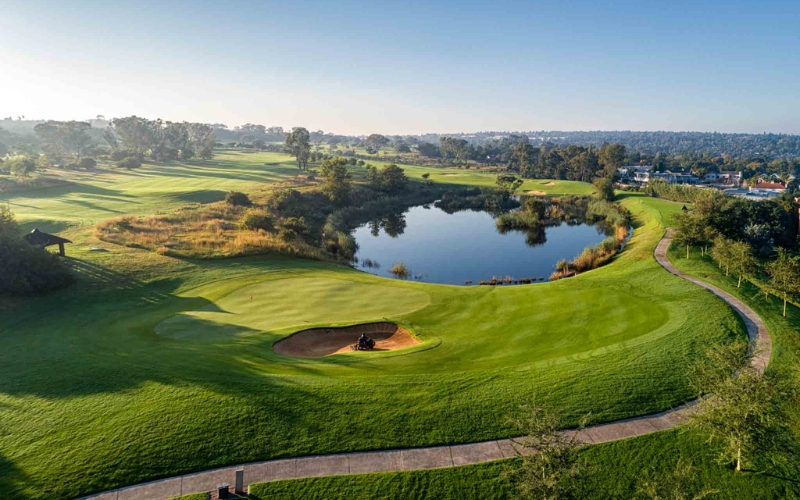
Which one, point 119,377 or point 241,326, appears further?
point 241,326

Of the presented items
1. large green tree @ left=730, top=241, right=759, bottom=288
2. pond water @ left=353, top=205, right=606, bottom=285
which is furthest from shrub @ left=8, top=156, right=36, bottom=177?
large green tree @ left=730, top=241, right=759, bottom=288

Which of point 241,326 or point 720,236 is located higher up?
point 720,236

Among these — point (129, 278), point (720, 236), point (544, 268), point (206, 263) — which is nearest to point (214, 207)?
point (206, 263)

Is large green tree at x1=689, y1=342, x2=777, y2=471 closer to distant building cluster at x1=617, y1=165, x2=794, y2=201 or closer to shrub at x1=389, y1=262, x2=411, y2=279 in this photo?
shrub at x1=389, y1=262, x2=411, y2=279

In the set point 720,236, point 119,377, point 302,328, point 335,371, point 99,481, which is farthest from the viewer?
point 720,236

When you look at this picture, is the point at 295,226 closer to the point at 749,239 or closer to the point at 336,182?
the point at 336,182

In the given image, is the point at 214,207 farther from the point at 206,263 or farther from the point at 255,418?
the point at 255,418

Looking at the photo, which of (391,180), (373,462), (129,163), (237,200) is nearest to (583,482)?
(373,462)
